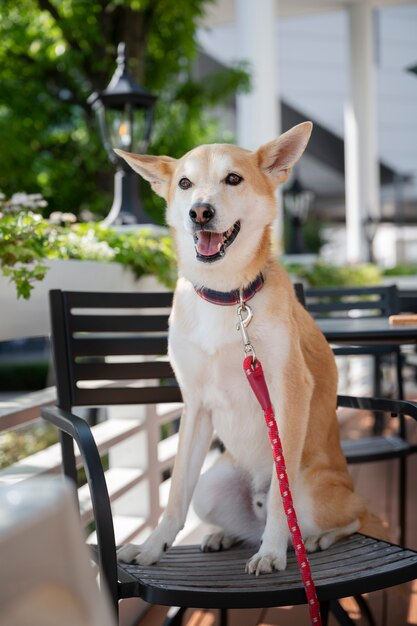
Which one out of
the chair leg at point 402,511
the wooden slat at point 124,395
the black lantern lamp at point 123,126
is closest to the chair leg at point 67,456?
the wooden slat at point 124,395

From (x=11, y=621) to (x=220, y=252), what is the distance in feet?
3.98

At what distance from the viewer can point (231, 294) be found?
1641mm

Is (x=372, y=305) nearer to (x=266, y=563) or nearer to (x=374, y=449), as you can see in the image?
(x=374, y=449)

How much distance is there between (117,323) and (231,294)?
1.32 feet

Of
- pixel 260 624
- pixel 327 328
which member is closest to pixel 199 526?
pixel 260 624

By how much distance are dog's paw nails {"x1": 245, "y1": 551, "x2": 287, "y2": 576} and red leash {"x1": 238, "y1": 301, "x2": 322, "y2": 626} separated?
0.12ft

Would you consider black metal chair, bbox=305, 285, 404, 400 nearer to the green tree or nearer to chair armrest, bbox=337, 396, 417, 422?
chair armrest, bbox=337, 396, 417, 422

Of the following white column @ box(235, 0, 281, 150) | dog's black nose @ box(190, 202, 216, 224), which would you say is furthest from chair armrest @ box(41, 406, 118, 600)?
white column @ box(235, 0, 281, 150)

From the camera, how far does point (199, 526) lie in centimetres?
267

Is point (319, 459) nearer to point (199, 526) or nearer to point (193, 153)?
point (193, 153)

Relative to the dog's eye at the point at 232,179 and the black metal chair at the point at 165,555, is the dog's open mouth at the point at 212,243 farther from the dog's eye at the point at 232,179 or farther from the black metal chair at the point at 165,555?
the black metal chair at the point at 165,555

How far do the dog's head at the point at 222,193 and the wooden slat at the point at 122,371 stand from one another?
32cm

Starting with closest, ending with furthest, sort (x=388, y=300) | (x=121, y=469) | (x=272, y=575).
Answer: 1. (x=272, y=575)
2. (x=121, y=469)
3. (x=388, y=300)

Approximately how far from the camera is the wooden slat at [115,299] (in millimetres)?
1816
